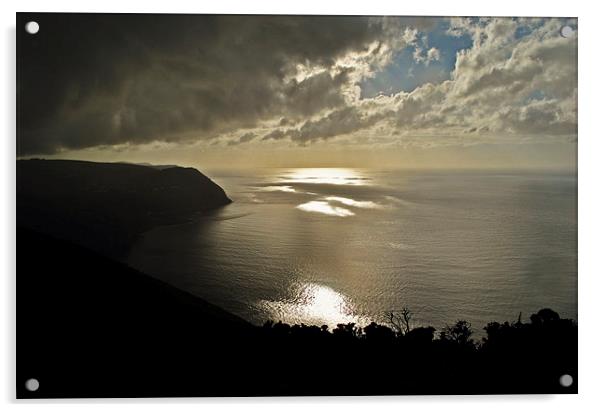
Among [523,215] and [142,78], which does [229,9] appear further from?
[523,215]

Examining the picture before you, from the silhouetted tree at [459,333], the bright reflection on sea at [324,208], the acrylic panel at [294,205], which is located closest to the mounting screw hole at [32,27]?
the acrylic panel at [294,205]

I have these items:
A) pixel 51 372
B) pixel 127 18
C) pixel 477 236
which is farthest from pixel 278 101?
pixel 51 372

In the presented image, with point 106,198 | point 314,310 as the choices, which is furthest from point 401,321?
point 106,198

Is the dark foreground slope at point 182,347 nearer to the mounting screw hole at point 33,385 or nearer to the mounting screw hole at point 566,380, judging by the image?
the mounting screw hole at point 33,385

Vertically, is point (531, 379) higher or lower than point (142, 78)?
lower

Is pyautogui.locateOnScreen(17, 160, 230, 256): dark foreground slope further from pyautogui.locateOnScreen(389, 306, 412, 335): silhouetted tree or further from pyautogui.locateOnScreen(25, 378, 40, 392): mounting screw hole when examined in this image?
Result: pyautogui.locateOnScreen(389, 306, 412, 335): silhouetted tree

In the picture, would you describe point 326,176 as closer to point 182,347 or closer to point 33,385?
point 182,347
